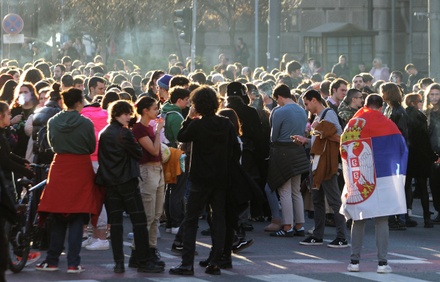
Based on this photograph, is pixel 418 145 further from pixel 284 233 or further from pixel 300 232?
pixel 284 233

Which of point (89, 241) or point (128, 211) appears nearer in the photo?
point (128, 211)

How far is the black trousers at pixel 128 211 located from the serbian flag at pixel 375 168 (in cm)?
203

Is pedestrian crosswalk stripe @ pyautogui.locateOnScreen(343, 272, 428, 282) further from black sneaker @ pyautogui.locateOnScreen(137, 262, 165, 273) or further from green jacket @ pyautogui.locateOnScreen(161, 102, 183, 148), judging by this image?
green jacket @ pyautogui.locateOnScreen(161, 102, 183, 148)

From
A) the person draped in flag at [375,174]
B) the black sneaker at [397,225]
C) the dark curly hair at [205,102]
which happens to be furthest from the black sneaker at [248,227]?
the dark curly hair at [205,102]

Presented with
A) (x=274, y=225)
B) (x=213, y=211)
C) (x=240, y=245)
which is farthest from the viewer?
(x=274, y=225)

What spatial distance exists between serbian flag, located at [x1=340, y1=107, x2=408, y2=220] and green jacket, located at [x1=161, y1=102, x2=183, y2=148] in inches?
115

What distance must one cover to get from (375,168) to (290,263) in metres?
1.48

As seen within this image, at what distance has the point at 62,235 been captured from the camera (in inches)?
560

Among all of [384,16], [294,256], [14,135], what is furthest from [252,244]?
[384,16]

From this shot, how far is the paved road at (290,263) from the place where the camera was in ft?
45.9

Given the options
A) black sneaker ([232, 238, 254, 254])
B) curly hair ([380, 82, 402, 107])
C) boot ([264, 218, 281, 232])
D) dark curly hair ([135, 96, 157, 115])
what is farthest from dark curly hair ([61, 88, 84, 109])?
curly hair ([380, 82, 402, 107])

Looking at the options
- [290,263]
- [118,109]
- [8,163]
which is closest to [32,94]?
[8,163]

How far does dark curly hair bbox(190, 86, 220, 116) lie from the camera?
1416 cm

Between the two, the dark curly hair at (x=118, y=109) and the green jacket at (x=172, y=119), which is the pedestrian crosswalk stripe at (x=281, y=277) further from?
the green jacket at (x=172, y=119)
